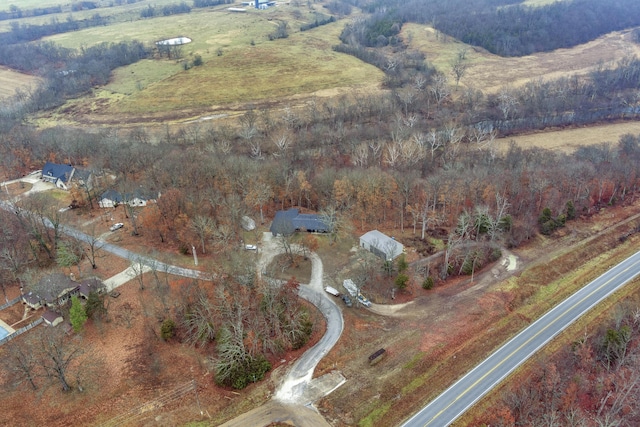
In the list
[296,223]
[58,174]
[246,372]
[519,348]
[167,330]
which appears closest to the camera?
[246,372]

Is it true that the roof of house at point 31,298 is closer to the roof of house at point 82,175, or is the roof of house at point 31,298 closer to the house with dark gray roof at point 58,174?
the roof of house at point 82,175

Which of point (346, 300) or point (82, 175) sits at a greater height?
point (82, 175)

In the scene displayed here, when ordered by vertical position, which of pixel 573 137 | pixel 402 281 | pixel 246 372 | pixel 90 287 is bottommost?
pixel 573 137

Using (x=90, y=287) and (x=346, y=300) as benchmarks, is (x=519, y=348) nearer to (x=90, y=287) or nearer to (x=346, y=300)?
(x=346, y=300)

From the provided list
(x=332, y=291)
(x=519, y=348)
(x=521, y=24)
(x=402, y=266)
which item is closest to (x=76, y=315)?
(x=332, y=291)

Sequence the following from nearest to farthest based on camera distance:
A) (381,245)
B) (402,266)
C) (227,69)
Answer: (402,266), (381,245), (227,69)

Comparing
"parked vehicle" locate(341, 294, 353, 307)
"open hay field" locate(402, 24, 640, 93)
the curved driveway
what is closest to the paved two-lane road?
the curved driveway
